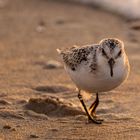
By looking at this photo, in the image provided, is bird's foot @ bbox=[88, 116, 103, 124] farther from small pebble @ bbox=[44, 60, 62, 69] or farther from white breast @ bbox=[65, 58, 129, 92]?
small pebble @ bbox=[44, 60, 62, 69]

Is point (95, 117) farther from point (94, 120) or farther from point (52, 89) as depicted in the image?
point (52, 89)

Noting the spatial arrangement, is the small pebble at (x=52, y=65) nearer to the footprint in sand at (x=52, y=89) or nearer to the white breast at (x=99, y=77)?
the footprint in sand at (x=52, y=89)

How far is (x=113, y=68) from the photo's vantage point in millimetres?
5812

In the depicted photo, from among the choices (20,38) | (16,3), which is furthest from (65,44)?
(16,3)

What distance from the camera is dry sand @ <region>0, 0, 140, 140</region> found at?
5945mm

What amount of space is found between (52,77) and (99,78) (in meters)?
2.05

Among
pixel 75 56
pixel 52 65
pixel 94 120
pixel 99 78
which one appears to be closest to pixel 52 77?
pixel 52 65

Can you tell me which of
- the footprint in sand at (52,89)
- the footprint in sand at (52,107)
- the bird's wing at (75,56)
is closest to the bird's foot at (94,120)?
the footprint in sand at (52,107)

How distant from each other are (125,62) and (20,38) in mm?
4257

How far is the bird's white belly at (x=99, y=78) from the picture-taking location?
5883 mm

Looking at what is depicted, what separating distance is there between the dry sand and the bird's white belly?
425 millimetres

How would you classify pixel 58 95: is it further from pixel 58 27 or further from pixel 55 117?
pixel 58 27

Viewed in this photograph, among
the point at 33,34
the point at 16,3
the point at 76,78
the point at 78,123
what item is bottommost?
the point at 78,123

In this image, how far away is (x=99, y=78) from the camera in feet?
19.4
